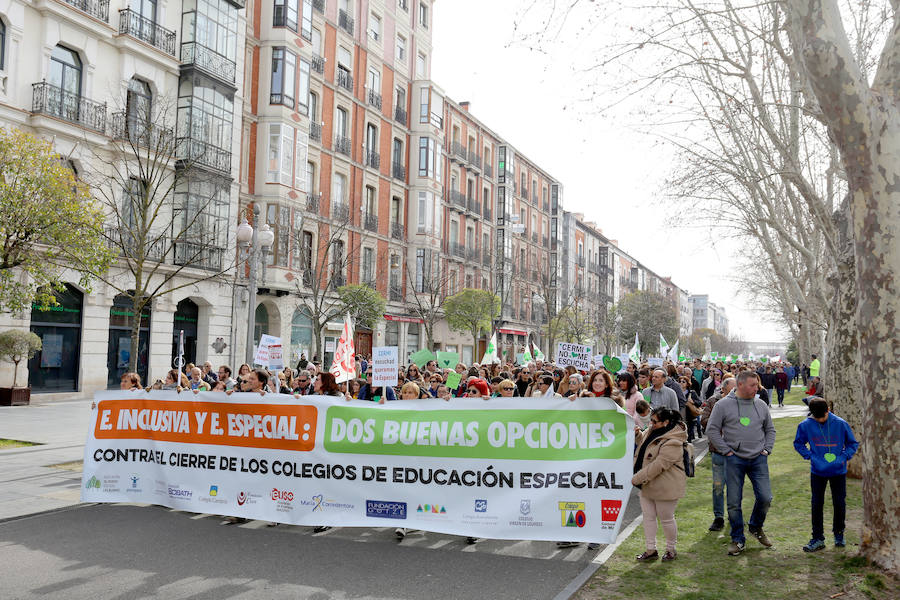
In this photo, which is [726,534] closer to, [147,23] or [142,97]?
[142,97]

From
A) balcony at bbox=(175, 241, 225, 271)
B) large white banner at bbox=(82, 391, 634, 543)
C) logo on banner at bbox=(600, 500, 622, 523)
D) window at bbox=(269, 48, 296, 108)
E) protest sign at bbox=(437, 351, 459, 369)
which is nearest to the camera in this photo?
logo on banner at bbox=(600, 500, 622, 523)

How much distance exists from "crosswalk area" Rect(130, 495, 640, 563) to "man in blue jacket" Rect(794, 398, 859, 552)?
2.11 meters

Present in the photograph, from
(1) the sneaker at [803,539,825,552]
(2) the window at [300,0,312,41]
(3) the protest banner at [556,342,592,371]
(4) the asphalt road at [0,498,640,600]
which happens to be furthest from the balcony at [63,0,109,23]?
(1) the sneaker at [803,539,825,552]

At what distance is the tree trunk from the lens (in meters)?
10.7

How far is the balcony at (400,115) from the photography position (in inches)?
1592

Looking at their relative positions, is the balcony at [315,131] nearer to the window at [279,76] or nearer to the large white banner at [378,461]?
the window at [279,76]

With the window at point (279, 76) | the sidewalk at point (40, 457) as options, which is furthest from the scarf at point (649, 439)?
the window at point (279, 76)

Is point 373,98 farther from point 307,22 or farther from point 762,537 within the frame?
point 762,537

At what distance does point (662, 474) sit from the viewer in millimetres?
6730

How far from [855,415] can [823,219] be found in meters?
6.14

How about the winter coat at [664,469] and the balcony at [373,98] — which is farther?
the balcony at [373,98]

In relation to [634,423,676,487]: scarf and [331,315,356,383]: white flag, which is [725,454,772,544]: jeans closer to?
[634,423,676,487]: scarf

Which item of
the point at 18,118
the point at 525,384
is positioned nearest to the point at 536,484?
the point at 525,384

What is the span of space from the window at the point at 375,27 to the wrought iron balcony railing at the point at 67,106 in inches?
738
